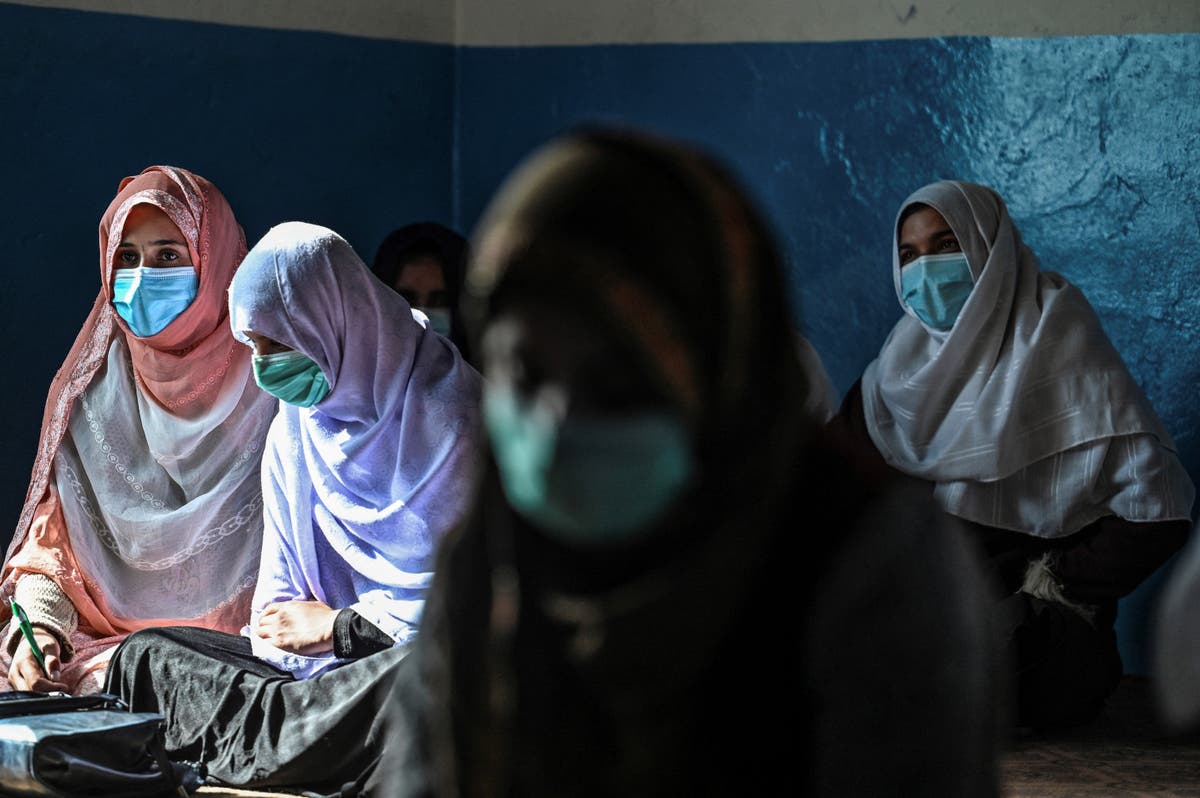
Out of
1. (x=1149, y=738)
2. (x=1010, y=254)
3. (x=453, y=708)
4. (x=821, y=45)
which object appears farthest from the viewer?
(x=821, y=45)

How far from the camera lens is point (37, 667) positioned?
10.6ft

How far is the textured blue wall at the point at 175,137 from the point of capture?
4.02 metres

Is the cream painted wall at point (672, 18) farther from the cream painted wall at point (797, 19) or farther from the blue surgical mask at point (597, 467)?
the blue surgical mask at point (597, 467)

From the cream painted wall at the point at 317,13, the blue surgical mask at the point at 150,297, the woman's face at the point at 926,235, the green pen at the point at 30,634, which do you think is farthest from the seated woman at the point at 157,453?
the woman's face at the point at 926,235

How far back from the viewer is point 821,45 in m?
4.43

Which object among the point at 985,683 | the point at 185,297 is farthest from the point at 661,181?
the point at 185,297

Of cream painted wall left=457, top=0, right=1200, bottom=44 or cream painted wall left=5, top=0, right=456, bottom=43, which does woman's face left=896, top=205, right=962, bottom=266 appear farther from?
cream painted wall left=5, top=0, right=456, bottom=43

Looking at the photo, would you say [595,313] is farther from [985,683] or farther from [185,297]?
[185,297]

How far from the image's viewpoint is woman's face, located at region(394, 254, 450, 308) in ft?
14.1

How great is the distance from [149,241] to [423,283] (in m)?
0.92

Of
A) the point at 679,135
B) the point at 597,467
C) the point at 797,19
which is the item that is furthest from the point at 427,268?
the point at 597,467

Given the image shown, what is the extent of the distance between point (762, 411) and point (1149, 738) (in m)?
2.62

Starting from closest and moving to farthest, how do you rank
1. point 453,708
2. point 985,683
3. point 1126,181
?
point 985,683 → point 453,708 → point 1126,181

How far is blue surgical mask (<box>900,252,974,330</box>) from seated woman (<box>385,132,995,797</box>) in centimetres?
Result: 273
